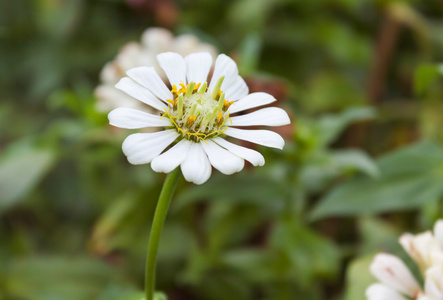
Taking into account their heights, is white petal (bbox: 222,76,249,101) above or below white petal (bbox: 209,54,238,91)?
below

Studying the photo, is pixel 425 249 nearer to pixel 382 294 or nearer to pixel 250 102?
pixel 382 294

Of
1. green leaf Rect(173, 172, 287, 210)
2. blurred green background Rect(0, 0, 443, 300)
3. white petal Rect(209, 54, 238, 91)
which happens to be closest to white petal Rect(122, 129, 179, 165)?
white petal Rect(209, 54, 238, 91)

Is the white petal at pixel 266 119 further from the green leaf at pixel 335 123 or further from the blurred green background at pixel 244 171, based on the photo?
the green leaf at pixel 335 123

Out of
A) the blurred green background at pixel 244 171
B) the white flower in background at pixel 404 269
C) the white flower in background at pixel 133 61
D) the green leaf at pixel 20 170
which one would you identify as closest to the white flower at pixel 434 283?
the white flower in background at pixel 404 269

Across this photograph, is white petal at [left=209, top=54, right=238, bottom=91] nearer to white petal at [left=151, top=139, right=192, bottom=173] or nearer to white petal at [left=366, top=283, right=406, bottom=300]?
white petal at [left=151, top=139, right=192, bottom=173]

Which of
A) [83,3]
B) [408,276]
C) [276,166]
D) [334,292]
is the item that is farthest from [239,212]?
[83,3]

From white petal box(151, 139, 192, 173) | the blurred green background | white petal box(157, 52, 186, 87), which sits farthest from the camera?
the blurred green background
